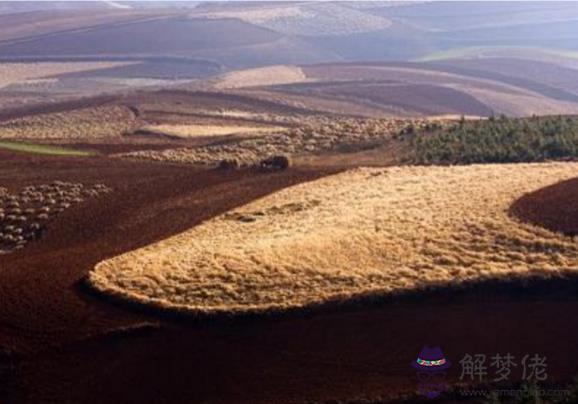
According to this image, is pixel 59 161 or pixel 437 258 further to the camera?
pixel 59 161

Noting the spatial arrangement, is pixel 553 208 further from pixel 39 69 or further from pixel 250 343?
pixel 39 69

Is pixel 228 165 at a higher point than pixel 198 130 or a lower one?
higher

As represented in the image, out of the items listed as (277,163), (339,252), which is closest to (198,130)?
(277,163)

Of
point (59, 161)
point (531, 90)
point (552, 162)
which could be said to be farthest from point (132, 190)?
point (531, 90)

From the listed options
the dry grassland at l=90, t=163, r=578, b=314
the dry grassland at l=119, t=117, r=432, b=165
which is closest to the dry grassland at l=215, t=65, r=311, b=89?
the dry grassland at l=119, t=117, r=432, b=165

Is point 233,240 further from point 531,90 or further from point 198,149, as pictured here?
point 531,90

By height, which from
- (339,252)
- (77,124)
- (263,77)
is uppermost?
(339,252)

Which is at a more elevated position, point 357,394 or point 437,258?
point 437,258
